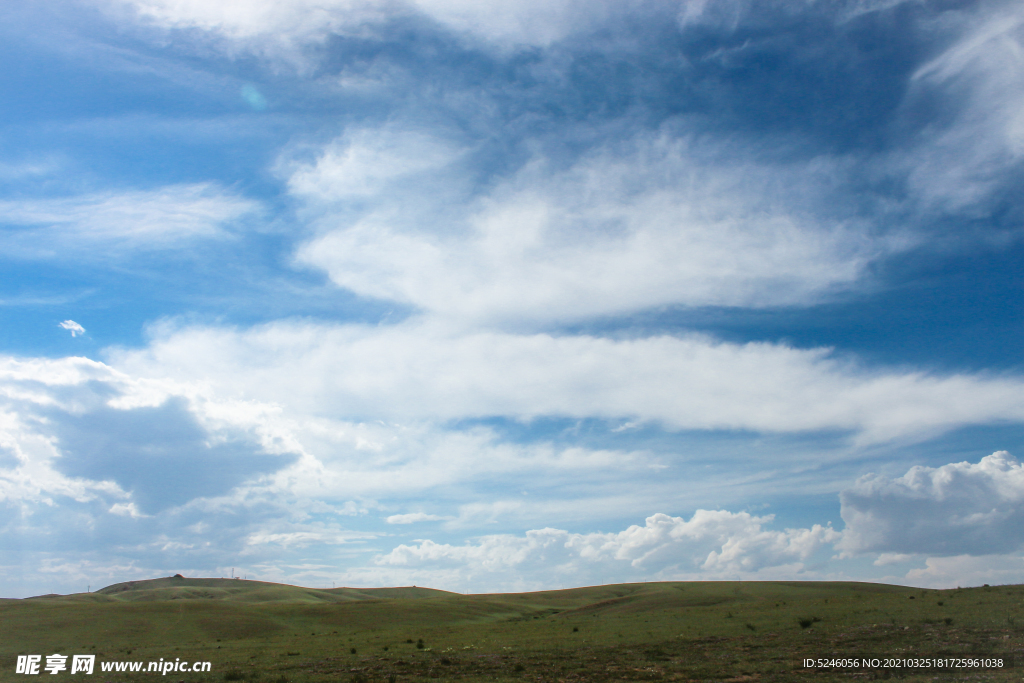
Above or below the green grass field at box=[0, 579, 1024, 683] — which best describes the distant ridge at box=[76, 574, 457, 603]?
below

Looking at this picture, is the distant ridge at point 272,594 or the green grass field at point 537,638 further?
the distant ridge at point 272,594

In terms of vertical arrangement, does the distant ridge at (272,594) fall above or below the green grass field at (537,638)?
below

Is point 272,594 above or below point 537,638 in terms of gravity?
below

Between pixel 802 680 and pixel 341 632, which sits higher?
pixel 802 680

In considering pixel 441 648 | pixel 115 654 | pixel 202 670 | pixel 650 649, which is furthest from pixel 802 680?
pixel 115 654

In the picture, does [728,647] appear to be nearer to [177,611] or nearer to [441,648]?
[441,648]

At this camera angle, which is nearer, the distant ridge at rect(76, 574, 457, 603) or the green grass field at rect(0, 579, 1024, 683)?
the green grass field at rect(0, 579, 1024, 683)

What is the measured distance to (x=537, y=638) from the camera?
184 ft

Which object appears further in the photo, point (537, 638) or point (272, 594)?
point (272, 594)

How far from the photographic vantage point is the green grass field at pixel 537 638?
36031 mm

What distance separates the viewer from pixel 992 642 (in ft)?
113

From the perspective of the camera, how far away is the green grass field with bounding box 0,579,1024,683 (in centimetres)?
3603

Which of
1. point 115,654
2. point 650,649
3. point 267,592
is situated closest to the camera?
point 650,649

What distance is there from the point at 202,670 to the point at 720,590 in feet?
284
